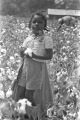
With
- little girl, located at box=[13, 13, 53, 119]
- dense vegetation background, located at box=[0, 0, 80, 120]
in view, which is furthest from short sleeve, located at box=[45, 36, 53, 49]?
dense vegetation background, located at box=[0, 0, 80, 120]

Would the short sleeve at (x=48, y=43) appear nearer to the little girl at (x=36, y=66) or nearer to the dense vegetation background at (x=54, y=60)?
the little girl at (x=36, y=66)

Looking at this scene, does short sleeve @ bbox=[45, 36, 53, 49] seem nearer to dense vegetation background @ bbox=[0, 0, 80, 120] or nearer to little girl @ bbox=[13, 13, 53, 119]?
little girl @ bbox=[13, 13, 53, 119]

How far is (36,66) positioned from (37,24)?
0.66ft

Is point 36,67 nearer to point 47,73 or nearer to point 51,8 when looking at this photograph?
point 47,73

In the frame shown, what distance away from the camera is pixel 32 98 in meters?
1.65

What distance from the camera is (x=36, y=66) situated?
162 cm

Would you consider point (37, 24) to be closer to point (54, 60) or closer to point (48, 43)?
point (48, 43)

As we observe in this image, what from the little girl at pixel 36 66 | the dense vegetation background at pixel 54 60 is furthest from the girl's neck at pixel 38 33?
the dense vegetation background at pixel 54 60

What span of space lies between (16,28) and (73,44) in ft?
1.25

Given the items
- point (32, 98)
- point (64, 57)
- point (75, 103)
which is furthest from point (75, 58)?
point (32, 98)

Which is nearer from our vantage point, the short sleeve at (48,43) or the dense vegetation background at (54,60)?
the short sleeve at (48,43)

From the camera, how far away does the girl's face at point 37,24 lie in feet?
5.10

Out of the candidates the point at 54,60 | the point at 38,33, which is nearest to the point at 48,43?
the point at 38,33

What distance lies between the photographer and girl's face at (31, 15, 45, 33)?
1556 mm
